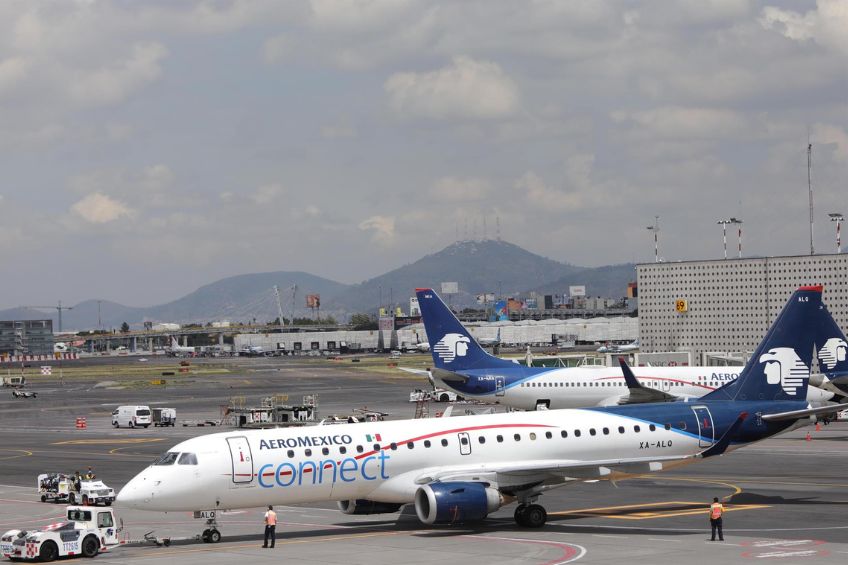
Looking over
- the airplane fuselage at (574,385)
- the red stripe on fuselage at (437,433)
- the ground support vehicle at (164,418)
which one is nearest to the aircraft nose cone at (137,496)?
the red stripe on fuselage at (437,433)

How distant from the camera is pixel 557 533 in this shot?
44.8 meters

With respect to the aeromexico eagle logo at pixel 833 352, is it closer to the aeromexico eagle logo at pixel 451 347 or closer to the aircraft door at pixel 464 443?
the aeromexico eagle logo at pixel 451 347

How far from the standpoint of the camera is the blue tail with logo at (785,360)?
5378 centimetres

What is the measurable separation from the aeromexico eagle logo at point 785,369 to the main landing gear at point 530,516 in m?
14.4

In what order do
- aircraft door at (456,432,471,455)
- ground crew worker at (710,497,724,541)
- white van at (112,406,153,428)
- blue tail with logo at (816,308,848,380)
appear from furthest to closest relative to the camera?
white van at (112,406,153,428) < blue tail with logo at (816,308,848,380) < aircraft door at (456,432,471,455) < ground crew worker at (710,497,724,541)

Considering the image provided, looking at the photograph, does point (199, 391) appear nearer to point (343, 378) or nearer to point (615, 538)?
point (343, 378)

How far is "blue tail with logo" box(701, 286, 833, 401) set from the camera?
176 feet

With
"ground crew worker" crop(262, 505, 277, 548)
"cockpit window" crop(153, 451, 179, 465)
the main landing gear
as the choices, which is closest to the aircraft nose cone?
"cockpit window" crop(153, 451, 179, 465)

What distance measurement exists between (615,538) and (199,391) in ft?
436

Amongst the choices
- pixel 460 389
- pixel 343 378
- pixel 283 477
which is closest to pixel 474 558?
pixel 283 477

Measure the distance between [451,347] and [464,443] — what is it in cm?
3795

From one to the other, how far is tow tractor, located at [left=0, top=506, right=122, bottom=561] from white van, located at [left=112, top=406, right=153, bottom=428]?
68705 mm

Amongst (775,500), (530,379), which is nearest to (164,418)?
(530,379)

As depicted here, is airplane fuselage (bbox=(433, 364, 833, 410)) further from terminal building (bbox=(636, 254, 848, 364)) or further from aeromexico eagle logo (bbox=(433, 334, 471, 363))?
terminal building (bbox=(636, 254, 848, 364))
